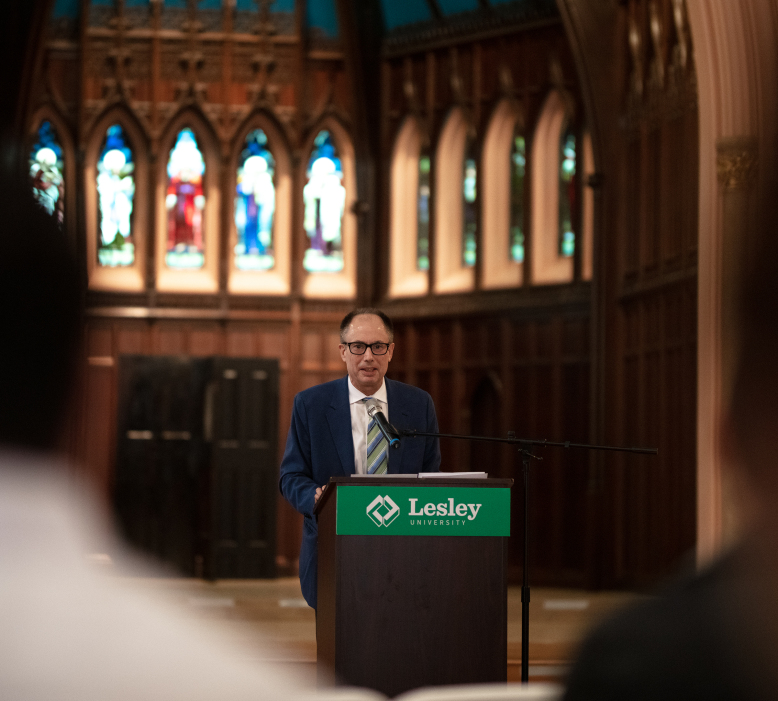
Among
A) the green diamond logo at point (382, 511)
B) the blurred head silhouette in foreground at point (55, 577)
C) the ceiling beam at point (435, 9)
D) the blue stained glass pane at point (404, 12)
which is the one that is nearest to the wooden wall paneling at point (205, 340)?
the blue stained glass pane at point (404, 12)

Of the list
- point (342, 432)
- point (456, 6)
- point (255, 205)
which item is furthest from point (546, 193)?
point (342, 432)

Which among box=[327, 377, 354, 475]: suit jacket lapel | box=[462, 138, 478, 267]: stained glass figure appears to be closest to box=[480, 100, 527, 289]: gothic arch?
box=[462, 138, 478, 267]: stained glass figure

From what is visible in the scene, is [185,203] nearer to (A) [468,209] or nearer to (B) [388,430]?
(A) [468,209]

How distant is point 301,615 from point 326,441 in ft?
17.2

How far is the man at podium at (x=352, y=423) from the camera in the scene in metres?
3.86

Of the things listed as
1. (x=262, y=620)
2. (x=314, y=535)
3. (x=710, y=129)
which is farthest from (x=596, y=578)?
(x=314, y=535)

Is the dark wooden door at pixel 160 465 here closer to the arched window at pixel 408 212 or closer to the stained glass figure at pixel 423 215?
the arched window at pixel 408 212

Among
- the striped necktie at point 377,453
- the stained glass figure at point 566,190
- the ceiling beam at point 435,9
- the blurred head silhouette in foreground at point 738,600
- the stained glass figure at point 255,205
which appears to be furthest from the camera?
the stained glass figure at point 255,205

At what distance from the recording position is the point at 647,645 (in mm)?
765

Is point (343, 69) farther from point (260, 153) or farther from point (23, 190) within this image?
point (23, 190)

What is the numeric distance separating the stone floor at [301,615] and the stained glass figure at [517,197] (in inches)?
136

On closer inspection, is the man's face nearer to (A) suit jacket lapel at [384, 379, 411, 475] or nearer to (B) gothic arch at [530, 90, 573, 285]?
(A) suit jacket lapel at [384, 379, 411, 475]

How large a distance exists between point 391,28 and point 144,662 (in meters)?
12.1

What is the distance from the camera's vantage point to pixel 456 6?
38.3ft
